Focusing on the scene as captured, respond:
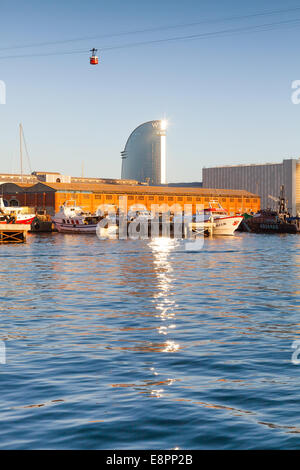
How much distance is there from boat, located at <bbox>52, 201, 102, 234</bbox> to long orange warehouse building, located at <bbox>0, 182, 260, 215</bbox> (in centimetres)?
1198

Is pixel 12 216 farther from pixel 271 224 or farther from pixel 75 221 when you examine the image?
pixel 271 224

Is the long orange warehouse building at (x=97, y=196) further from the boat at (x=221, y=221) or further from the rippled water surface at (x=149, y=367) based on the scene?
the rippled water surface at (x=149, y=367)

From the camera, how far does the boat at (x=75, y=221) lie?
100938mm

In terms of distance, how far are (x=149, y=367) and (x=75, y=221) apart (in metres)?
88.0

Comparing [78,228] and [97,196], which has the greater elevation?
[97,196]

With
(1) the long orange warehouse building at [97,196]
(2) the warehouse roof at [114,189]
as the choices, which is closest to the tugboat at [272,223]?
(1) the long orange warehouse building at [97,196]

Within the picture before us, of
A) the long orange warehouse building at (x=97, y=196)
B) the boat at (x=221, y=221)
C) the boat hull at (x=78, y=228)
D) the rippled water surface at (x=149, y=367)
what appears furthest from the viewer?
the long orange warehouse building at (x=97, y=196)

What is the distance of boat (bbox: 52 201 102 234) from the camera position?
101m

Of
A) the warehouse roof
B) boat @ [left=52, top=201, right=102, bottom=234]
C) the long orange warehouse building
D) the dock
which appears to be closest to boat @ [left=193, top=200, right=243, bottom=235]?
boat @ [left=52, top=201, right=102, bottom=234]

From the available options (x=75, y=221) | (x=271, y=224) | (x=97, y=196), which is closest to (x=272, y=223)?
(x=271, y=224)

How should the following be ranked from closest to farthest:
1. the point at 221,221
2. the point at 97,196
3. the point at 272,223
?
the point at 221,221, the point at 272,223, the point at 97,196

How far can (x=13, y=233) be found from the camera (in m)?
76.0

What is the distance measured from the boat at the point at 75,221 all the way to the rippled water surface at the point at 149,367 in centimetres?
6896

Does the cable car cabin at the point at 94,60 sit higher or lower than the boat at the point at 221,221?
higher
